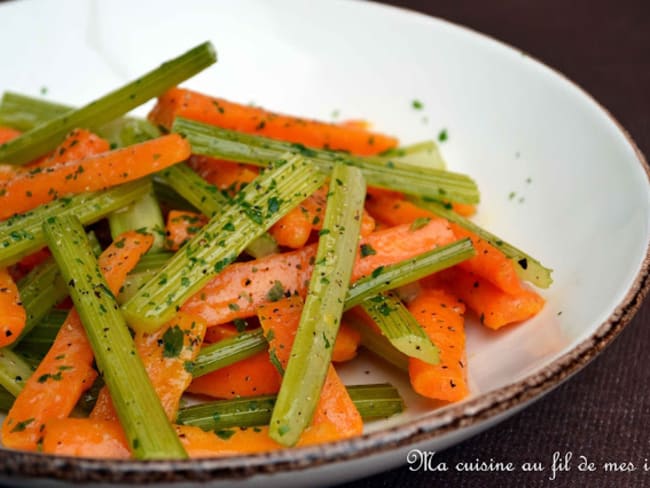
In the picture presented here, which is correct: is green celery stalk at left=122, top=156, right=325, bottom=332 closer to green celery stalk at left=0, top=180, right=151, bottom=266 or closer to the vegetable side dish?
the vegetable side dish

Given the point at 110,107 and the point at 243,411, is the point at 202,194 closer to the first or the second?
the point at 110,107

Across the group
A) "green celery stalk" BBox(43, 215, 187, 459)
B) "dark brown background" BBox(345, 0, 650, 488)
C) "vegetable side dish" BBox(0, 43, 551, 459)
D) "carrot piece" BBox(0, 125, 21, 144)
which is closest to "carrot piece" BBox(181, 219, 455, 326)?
"vegetable side dish" BBox(0, 43, 551, 459)

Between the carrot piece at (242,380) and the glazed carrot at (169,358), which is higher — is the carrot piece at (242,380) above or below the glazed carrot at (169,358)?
below

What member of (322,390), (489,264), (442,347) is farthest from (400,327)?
(489,264)

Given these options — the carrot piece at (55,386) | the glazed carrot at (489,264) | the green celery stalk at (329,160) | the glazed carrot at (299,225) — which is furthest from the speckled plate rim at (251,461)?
the green celery stalk at (329,160)

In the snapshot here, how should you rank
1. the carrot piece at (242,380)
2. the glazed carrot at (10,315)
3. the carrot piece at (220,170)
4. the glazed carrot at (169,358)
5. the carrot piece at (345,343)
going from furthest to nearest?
the carrot piece at (220,170) → the carrot piece at (345,343) → the carrot piece at (242,380) → the glazed carrot at (10,315) → the glazed carrot at (169,358)

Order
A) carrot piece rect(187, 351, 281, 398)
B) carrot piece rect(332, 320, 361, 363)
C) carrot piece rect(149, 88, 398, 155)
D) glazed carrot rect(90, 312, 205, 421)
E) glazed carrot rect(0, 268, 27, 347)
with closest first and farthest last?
glazed carrot rect(90, 312, 205, 421), glazed carrot rect(0, 268, 27, 347), carrot piece rect(187, 351, 281, 398), carrot piece rect(332, 320, 361, 363), carrot piece rect(149, 88, 398, 155)

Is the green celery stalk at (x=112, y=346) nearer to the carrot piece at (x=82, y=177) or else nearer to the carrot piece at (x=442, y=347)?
the carrot piece at (x=82, y=177)
